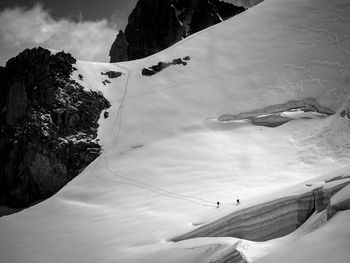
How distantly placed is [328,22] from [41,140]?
48932 millimetres

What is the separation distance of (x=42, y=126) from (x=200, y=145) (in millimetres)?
20984

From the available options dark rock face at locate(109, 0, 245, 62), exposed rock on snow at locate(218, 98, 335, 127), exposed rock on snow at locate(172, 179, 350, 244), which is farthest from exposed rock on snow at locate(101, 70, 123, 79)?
exposed rock on snow at locate(172, 179, 350, 244)

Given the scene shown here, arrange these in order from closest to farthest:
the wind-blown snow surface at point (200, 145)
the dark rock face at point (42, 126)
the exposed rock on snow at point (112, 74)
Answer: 1. the wind-blown snow surface at point (200, 145)
2. the dark rock face at point (42, 126)
3. the exposed rock on snow at point (112, 74)

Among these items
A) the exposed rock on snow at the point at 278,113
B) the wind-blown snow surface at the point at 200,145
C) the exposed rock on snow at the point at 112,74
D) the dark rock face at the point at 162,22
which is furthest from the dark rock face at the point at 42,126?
the dark rock face at the point at 162,22

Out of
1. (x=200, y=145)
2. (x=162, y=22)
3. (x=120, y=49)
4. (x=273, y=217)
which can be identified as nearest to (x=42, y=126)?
(x=200, y=145)

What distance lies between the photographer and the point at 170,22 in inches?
3868

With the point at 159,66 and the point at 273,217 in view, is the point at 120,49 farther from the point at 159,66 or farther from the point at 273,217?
the point at 273,217

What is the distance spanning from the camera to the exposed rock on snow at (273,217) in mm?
17641

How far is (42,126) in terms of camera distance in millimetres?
48844

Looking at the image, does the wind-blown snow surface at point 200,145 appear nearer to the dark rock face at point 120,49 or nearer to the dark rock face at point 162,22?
the dark rock face at point 162,22

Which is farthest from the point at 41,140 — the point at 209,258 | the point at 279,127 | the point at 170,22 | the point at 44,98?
the point at 170,22

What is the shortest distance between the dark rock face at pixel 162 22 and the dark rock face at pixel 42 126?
4506 cm

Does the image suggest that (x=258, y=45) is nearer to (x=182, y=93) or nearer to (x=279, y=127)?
(x=182, y=93)

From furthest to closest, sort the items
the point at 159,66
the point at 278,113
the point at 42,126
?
1. the point at 159,66
2. the point at 42,126
3. the point at 278,113
